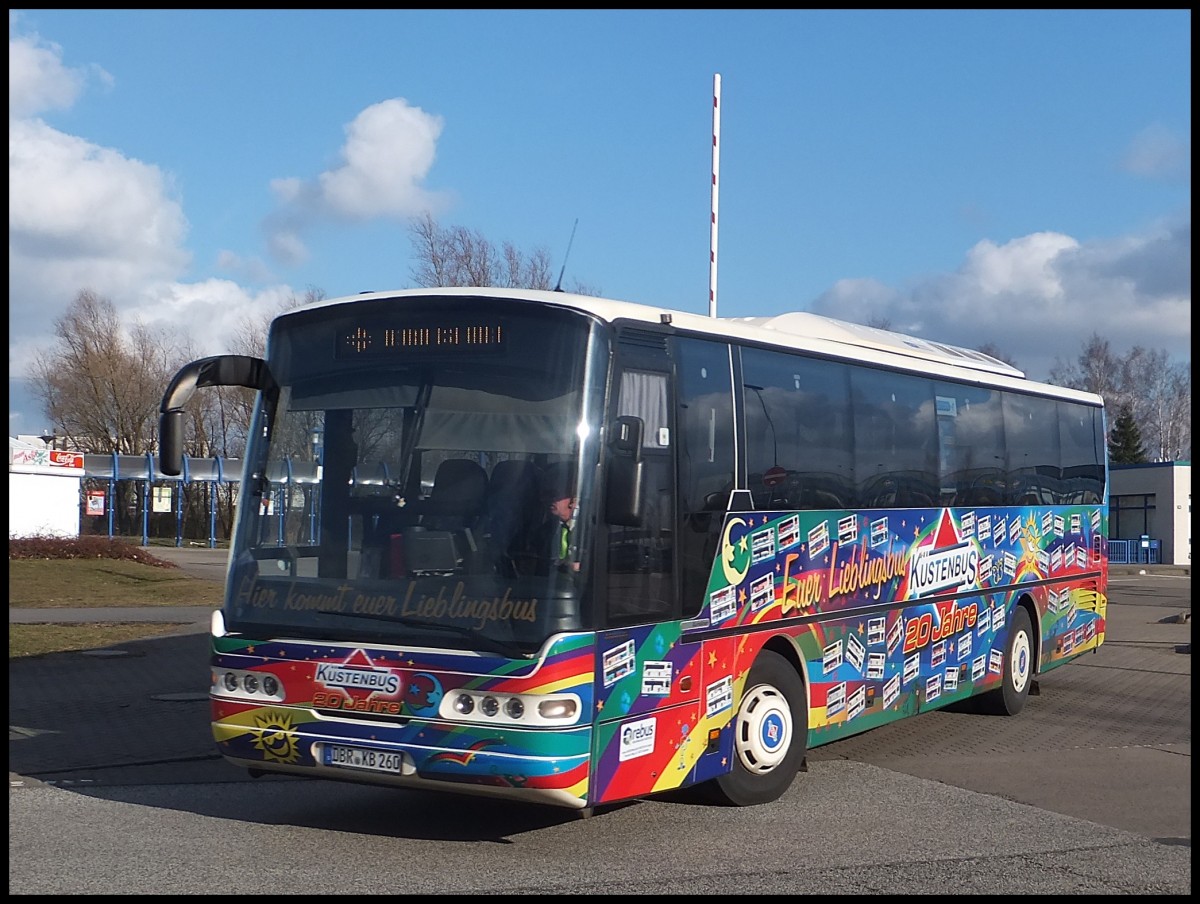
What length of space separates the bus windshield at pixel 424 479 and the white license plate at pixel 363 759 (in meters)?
0.60

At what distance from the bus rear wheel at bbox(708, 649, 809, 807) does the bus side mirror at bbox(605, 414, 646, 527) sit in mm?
1823

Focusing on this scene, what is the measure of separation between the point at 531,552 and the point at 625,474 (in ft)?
2.13

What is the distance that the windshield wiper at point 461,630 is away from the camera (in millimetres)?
7078

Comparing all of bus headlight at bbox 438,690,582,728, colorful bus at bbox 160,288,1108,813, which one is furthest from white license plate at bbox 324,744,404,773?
bus headlight at bbox 438,690,582,728

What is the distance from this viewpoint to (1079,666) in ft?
54.7

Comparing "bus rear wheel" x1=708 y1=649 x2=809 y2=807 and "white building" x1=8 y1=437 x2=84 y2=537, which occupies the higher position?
"white building" x1=8 y1=437 x2=84 y2=537

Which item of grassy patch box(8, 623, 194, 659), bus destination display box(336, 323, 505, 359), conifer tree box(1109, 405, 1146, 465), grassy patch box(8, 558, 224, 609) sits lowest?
grassy patch box(8, 558, 224, 609)

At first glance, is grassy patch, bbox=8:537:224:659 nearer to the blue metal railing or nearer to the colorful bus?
the colorful bus

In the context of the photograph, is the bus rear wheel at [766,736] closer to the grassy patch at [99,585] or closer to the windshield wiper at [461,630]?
the windshield wiper at [461,630]

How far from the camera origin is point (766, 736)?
343 inches

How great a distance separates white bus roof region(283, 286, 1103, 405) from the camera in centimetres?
778

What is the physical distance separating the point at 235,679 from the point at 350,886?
1.78 m

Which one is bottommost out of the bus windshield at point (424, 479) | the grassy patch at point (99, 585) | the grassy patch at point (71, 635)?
the grassy patch at point (99, 585)

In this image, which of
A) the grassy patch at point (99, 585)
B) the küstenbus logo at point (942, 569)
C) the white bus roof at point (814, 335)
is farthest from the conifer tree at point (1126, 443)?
the küstenbus logo at point (942, 569)
